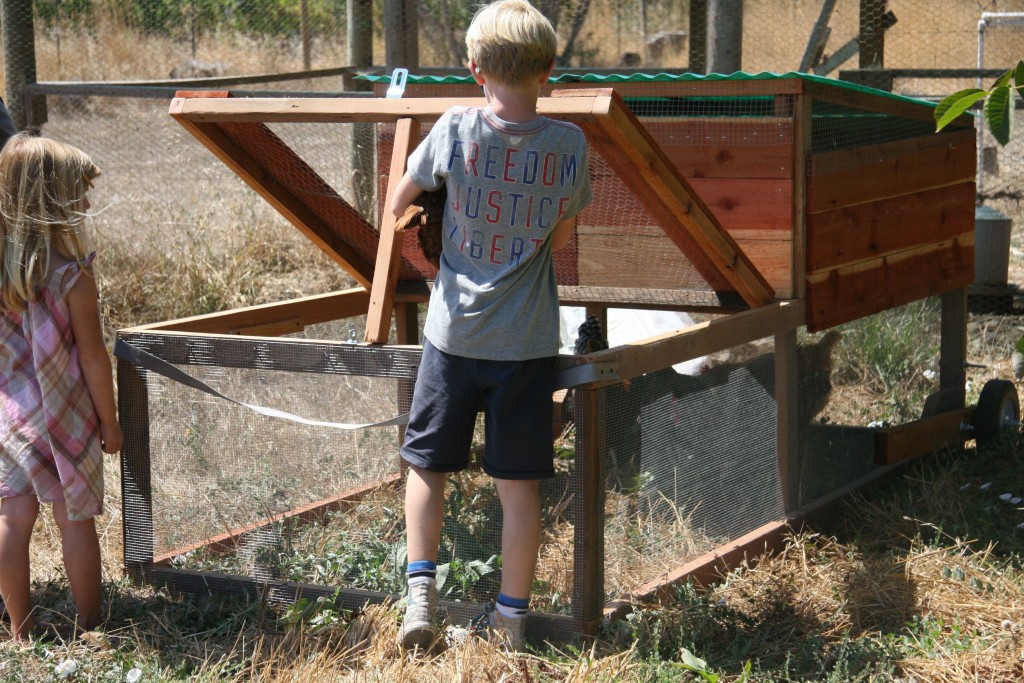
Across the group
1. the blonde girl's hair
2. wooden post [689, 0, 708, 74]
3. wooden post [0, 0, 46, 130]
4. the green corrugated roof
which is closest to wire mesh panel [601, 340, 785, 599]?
the green corrugated roof

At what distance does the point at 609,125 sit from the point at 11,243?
4.73 ft

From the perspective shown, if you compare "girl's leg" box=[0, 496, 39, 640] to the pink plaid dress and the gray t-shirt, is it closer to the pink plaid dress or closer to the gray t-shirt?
the pink plaid dress

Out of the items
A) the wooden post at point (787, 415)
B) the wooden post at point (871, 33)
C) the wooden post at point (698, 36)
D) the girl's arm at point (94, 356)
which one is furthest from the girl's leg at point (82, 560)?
the wooden post at point (871, 33)

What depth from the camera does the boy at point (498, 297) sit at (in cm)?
249

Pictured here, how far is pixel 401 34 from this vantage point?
17.5 feet

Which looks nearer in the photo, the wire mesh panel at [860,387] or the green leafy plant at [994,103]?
the green leafy plant at [994,103]

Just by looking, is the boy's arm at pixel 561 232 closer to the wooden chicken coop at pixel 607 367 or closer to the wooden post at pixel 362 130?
the wooden chicken coop at pixel 607 367

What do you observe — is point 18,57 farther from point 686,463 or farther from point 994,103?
point 994,103

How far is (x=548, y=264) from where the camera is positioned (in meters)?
2.62

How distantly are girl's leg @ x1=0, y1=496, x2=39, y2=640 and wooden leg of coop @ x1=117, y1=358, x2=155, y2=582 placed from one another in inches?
11.7

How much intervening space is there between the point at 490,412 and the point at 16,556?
1.26 m

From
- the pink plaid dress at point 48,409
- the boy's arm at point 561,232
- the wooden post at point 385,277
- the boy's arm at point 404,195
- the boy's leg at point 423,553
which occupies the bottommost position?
the boy's leg at point 423,553

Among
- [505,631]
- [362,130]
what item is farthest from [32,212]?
[362,130]

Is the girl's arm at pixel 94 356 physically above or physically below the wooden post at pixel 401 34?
below
